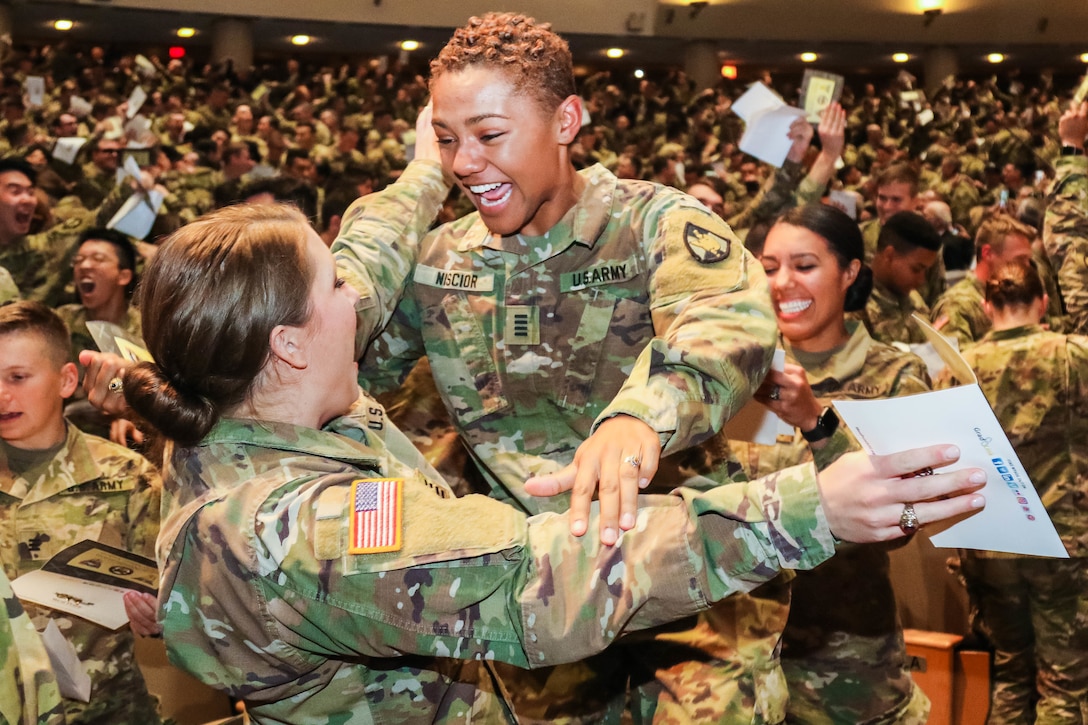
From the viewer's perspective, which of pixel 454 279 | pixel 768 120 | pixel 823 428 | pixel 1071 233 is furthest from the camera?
pixel 768 120

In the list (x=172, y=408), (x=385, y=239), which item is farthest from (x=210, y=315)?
(x=385, y=239)

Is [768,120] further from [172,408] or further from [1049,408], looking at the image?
[172,408]

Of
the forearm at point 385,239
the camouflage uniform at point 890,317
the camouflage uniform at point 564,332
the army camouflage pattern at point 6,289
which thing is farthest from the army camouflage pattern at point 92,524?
the camouflage uniform at point 890,317

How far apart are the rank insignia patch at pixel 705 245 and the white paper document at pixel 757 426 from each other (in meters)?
0.69

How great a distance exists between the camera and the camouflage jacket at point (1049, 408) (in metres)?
3.99

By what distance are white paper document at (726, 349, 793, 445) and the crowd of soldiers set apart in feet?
Answer: 2.33

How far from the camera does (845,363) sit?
11.1ft

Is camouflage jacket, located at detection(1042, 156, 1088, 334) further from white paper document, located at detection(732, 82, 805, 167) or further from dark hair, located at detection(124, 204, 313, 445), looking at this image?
dark hair, located at detection(124, 204, 313, 445)

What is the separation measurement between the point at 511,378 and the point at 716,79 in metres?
15.1

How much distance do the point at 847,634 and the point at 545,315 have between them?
143 centimetres

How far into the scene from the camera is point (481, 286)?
232cm

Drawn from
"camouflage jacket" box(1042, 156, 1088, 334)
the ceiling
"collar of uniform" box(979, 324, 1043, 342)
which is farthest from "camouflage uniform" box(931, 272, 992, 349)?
the ceiling

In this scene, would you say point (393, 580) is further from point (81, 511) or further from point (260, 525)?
point (81, 511)

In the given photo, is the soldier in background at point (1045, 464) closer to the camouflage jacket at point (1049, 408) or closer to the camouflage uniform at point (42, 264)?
the camouflage jacket at point (1049, 408)
